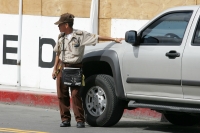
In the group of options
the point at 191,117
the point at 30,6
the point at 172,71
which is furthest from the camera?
the point at 30,6

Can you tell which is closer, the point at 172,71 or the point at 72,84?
the point at 172,71

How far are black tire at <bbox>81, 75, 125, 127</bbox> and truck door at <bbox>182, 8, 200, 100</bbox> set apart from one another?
1.29m

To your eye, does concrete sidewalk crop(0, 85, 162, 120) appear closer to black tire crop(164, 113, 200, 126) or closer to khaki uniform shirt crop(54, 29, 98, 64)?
black tire crop(164, 113, 200, 126)

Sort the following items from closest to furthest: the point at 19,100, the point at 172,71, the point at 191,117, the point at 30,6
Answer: the point at 172,71 < the point at 191,117 < the point at 19,100 < the point at 30,6

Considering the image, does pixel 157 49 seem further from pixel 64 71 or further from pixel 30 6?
pixel 30 6

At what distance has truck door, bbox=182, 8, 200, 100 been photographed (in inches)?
386

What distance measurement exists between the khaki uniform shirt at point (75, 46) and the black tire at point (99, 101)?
473mm

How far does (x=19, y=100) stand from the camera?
14.5m

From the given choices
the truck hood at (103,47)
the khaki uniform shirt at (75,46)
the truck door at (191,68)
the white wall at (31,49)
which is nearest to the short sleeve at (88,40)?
the khaki uniform shirt at (75,46)

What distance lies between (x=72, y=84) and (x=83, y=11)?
4.41 meters

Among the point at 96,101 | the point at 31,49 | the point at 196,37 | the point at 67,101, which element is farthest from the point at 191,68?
the point at 31,49

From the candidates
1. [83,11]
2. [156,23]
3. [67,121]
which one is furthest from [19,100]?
[156,23]

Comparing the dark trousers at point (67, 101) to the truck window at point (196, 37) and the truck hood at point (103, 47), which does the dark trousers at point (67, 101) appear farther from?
the truck window at point (196, 37)

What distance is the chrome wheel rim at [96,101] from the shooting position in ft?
36.3
